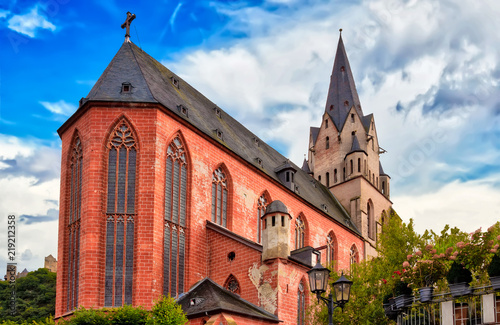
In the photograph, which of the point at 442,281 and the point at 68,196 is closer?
the point at 442,281

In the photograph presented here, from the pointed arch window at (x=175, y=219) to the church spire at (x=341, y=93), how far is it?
29637 mm

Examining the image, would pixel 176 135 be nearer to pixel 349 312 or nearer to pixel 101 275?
pixel 101 275

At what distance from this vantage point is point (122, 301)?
29078 millimetres

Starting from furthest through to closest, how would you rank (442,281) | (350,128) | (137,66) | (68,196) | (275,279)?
(350,128)
(137,66)
(68,196)
(275,279)
(442,281)

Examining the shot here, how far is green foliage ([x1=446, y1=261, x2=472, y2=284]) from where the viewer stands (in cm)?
1638

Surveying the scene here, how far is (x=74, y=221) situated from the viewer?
104 feet

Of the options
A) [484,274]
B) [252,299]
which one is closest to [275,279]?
[252,299]

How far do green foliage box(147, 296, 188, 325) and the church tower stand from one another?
3068 centimetres

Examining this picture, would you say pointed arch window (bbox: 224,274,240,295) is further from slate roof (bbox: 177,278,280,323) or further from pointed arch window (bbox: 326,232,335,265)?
pointed arch window (bbox: 326,232,335,265)

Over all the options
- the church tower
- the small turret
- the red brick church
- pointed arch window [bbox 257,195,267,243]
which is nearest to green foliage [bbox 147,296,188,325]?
the red brick church

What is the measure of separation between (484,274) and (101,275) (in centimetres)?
1829

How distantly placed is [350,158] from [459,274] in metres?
41.6

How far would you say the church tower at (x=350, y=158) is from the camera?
56.2 metres

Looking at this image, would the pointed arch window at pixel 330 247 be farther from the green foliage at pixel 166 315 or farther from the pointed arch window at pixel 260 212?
the green foliage at pixel 166 315
